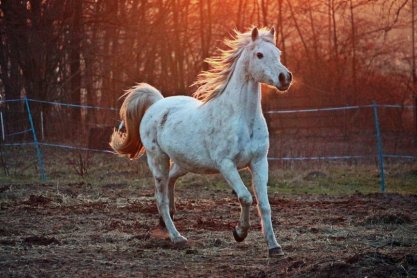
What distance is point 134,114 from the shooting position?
888 centimetres

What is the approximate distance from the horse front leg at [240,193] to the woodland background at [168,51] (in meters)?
16.8

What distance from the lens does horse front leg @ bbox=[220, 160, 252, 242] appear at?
22.4ft

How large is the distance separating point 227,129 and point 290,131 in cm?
1970

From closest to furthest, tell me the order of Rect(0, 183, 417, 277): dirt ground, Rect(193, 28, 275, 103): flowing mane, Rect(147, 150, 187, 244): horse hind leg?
Rect(0, 183, 417, 277): dirt ground < Rect(193, 28, 275, 103): flowing mane < Rect(147, 150, 187, 244): horse hind leg

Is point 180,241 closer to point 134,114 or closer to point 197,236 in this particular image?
point 197,236

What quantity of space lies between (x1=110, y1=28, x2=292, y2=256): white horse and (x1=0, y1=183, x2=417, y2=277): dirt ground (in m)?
0.49

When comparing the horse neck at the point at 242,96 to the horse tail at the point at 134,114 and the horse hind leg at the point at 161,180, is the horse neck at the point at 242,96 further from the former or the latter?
the horse tail at the point at 134,114

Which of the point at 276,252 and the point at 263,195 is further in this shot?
the point at 263,195

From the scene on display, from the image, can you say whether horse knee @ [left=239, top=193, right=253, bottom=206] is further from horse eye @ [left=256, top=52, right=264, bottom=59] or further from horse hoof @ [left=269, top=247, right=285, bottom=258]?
horse eye @ [left=256, top=52, right=264, bottom=59]

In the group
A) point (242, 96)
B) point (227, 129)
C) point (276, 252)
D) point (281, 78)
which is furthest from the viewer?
point (242, 96)

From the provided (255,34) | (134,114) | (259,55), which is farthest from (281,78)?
(134,114)

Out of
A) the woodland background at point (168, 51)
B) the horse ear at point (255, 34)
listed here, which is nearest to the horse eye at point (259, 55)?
the horse ear at point (255, 34)

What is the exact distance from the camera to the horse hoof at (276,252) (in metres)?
6.62

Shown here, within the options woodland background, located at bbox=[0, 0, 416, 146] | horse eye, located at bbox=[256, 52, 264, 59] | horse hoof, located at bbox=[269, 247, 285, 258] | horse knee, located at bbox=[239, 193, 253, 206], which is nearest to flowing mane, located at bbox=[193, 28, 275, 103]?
horse eye, located at bbox=[256, 52, 264, 59]
